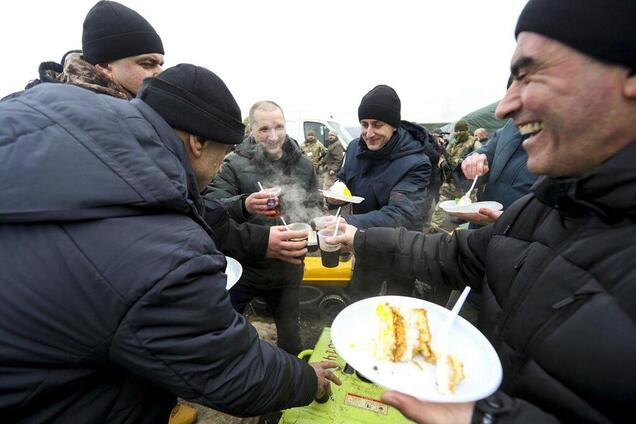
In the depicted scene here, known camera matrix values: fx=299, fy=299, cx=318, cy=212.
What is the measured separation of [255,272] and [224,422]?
151 cm

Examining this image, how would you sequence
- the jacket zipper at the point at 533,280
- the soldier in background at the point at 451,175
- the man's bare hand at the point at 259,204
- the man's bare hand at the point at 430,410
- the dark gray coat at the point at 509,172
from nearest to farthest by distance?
1. the man's bare hand at the point at 430,410
2. the jacket zipper at the point at 533,280
3. the dark gray coat at the point at 509,172
4. the man's bare hand at the point at 259,204
5. the soldier in background at the point at 451,175

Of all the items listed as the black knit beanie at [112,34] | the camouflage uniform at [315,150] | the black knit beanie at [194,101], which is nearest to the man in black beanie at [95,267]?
the black knit beanie at [194,101]

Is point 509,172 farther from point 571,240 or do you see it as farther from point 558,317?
point 558,317

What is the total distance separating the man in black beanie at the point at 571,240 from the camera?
938 mm

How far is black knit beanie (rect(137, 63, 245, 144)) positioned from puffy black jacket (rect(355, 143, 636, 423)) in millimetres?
1641

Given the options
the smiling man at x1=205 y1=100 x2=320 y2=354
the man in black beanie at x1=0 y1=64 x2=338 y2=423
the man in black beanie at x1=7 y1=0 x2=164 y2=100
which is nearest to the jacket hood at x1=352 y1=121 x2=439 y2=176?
the smiling man at x1=205 y1=100 x2=320 y2=354

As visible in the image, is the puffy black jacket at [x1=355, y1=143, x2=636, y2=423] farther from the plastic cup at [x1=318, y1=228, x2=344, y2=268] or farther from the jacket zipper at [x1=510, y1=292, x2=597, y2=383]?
the plastic cup at [x1=318, y1=228, x2=344, y2=268]

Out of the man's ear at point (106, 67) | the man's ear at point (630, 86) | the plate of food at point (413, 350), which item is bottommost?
the plate of food at point (413, 350)

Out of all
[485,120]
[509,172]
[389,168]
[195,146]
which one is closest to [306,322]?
[389,168]

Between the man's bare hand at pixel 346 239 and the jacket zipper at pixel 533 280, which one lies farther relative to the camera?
the man's bare hand at pixel 346 239

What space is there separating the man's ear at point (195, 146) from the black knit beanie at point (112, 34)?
5.94ft

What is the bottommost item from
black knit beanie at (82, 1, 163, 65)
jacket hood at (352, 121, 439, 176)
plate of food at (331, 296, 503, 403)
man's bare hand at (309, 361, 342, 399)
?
man's bare hand at (309, 361, 342, 399)

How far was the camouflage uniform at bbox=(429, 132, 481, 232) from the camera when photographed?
5980 millimetres

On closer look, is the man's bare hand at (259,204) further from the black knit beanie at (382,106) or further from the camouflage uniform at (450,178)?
the camouflage uniform at (450,178)
